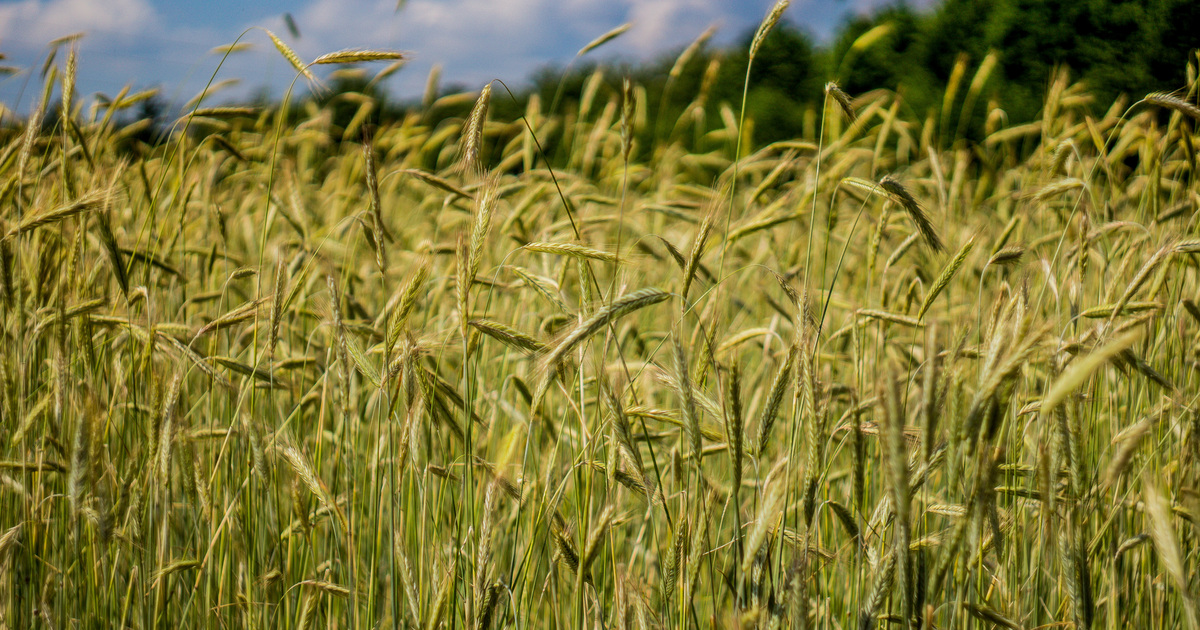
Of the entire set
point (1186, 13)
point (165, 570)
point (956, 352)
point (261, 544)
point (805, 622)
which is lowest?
point (261, 544)

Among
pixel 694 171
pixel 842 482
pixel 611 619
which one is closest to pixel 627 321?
pixel 842 482

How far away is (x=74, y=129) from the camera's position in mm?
1641

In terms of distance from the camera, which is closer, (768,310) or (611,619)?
(611,619)

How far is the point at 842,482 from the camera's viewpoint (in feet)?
6.63

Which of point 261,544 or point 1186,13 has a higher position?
point 1186,13

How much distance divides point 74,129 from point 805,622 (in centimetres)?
193

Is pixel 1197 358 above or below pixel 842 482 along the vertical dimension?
above

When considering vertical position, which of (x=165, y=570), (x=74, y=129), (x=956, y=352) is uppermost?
(x=74, y=129)

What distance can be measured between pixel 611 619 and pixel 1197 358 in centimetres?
164

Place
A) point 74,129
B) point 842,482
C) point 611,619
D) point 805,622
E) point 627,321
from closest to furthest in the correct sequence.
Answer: point 805,622 → point 611,619 → point 74,129 → point 842,482 → point 627,321

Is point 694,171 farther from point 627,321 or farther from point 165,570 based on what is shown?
point 165,570

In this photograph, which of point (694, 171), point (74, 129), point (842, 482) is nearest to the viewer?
point (74, 129)

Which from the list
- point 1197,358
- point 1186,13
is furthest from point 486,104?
point 1186,13

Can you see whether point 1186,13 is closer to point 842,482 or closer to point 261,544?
point 842,482
